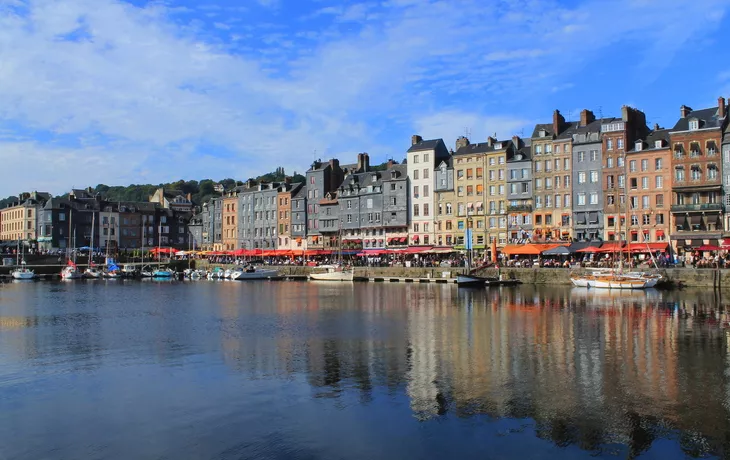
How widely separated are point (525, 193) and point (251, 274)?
37687 millimetres

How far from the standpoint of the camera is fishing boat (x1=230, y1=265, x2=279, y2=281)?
9250cm

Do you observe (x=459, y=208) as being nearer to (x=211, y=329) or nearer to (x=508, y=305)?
(x=508, y=305)

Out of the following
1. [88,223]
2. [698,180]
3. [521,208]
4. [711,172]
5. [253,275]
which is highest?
[711,172]

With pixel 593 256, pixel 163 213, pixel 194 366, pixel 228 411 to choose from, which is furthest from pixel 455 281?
pixel 163 213

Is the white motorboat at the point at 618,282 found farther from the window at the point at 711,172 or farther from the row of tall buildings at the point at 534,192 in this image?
the window at the point at 711,172

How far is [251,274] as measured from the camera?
92.4 m

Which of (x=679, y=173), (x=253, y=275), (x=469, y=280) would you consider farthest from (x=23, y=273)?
(x=679, y=173)

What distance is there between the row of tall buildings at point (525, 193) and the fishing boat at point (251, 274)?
410 inches

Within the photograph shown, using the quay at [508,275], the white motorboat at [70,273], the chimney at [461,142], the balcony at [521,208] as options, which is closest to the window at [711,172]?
the quay at [508,275]

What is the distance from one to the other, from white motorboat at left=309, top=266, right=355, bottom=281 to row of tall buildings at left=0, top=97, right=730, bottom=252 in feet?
24.0

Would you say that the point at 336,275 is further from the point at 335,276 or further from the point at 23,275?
the point at 23,275

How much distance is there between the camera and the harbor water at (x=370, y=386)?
1678cm

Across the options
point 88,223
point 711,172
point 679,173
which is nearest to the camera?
point 711,172

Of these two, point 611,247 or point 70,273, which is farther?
point 70,273
